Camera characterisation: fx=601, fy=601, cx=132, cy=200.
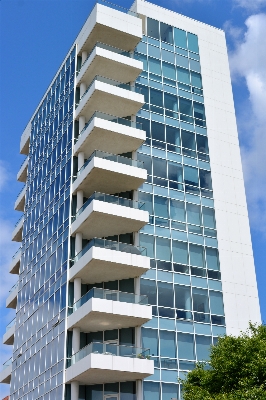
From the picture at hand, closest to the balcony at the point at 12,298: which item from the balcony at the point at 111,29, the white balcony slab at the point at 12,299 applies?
the white balcony slab at the point at 12,299

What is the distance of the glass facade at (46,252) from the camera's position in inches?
1404

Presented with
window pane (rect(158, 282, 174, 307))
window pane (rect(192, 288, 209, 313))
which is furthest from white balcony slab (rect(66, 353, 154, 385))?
window pane (rect(192, 288, 209, 313))

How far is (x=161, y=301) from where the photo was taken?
34.9 metres

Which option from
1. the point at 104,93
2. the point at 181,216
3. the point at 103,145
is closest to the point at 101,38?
the point at 104,93

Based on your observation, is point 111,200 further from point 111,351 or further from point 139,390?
point 139,390

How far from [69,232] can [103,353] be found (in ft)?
28.7

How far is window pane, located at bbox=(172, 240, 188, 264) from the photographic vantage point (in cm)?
3681

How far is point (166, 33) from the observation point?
4459 centimetres

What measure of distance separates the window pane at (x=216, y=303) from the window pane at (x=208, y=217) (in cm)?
463

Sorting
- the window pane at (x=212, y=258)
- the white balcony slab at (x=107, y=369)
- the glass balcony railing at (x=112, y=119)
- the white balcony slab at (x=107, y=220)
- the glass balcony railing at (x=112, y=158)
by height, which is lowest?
the white balcony slab at (x=107, y=369)

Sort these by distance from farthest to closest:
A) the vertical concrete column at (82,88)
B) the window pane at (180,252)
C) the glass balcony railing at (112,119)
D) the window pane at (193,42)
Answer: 1. the window pane at (193,42)
2. the vertical concrete column at (82,88)
3. the glass balcony railing at (112,119)
4. the window pane at (180,252)

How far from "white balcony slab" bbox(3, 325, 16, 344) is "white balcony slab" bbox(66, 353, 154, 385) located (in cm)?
1418

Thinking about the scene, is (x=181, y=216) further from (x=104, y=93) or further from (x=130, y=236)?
(x=104, y=93)

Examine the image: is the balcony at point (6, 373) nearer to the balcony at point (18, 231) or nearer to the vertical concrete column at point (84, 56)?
the balcony at point (18, 231)
